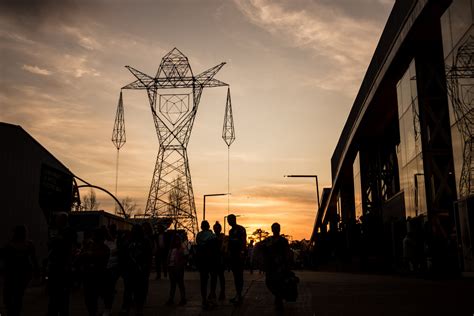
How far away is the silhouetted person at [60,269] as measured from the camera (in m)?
7.80

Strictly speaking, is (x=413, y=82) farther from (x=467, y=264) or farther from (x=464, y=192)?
(x=467, y=264)

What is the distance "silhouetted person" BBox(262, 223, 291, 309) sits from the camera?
982 cm

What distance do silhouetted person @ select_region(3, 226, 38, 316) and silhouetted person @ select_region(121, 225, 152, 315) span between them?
145cm

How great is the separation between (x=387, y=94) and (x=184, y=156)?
47.0ft

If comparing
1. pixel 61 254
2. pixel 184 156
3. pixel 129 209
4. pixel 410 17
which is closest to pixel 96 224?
pixel 184 156

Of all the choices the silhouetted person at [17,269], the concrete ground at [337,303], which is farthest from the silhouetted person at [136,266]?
the silhouetted person at [17,269]

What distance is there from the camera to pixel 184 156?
35.9 meters

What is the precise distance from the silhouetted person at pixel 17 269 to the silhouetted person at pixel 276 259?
4.04 m

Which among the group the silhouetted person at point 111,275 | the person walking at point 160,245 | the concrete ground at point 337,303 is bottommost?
the concrete ground at point 337,303

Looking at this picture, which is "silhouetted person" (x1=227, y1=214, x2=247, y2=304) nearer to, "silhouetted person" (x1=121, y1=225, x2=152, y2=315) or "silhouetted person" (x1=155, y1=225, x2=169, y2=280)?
"silhouetted person" (x1=121, y1=225, x2=152, y2=315)

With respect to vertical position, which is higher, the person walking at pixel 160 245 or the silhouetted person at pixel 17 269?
the person walking at pixel 160 245

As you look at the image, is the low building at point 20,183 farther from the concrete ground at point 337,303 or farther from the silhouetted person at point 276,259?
the silhouetted person at point 276,259

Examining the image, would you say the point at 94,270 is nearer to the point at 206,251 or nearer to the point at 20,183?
the point at 206,251

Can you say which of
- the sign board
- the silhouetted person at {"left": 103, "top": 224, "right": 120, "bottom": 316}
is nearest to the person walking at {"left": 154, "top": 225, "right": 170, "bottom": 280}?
the sign board
